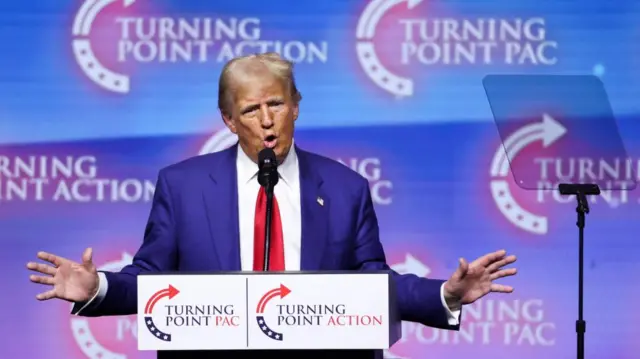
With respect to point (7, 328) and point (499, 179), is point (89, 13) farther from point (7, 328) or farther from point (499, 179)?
point (499, 179)

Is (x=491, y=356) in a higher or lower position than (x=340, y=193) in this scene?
lower

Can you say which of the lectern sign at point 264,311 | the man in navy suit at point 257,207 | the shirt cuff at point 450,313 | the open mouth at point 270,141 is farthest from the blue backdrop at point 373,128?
the lectern sign at point 264,311

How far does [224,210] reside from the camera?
3.38m

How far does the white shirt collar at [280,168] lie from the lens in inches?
136

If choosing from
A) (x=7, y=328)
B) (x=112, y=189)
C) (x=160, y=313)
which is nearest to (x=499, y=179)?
(x=112, y=189)

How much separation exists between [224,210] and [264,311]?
607 mm

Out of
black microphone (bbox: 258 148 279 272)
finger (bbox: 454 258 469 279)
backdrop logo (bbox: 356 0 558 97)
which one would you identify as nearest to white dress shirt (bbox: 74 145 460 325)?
black microphone (bbox: 258 148 279 272)

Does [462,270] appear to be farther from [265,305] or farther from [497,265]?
[265,305]

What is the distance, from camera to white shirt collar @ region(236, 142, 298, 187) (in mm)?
3447

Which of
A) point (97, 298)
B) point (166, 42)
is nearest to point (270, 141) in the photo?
point (97, 298)

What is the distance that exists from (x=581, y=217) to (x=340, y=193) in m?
1.41

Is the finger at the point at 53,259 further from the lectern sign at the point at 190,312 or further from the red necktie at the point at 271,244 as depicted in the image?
the red necktie at the point at 271,244

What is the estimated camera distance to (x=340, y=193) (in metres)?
3.48

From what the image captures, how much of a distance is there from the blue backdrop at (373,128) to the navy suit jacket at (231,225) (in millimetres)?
1493
